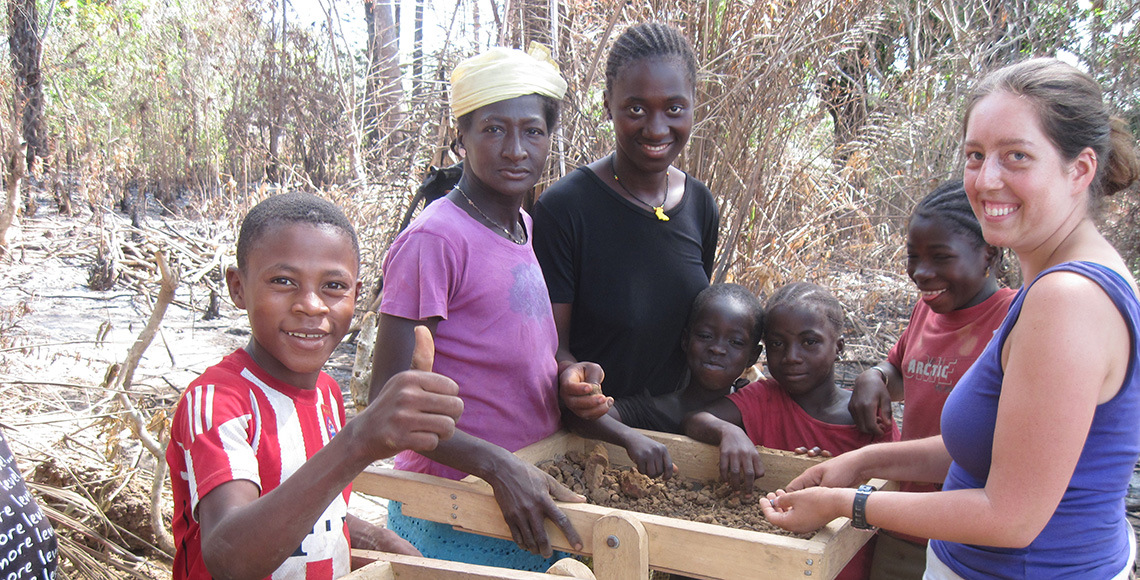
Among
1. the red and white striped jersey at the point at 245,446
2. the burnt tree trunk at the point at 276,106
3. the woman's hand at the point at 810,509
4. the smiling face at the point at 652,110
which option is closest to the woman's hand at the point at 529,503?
the red and white striped jersey at the point at 245,446

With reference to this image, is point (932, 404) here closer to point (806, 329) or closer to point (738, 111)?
point (806, 329)

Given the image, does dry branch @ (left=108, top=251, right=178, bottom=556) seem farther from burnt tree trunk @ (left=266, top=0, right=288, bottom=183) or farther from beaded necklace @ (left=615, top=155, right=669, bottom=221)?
burnt tree trunk @ (left=266, top=0, right=288, bottom=183)

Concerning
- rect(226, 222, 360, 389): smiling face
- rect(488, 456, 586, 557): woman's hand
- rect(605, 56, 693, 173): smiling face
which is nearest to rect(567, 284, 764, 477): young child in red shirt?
rect(605, 56, 693, 173): smiling face

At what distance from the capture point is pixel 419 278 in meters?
2.06

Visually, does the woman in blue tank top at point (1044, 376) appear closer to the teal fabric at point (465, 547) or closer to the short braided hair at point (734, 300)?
the teal fabric at point (465, 547)

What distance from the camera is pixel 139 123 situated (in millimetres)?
11844

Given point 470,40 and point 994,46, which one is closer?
point 470,40

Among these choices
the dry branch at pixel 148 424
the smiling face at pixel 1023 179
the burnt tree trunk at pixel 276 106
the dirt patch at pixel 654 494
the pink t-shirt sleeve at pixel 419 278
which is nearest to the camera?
the smiling face at pixel 1023 179

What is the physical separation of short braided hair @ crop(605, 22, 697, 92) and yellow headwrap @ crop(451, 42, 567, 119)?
393mm

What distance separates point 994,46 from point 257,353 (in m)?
6.58

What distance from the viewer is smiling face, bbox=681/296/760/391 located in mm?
2738

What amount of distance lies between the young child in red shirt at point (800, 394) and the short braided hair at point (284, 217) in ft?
4.37

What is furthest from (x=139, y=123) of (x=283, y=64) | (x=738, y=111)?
(x=738, y=111)

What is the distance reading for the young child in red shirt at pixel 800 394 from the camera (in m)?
2.68
